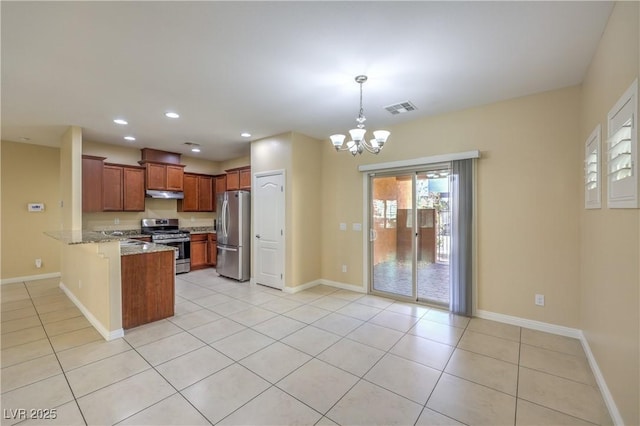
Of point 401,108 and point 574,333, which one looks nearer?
point 574,333

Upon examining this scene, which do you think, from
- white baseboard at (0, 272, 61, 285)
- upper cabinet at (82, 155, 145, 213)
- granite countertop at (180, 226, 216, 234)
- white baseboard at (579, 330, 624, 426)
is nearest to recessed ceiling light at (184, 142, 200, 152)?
upper cabinet at (82, 155, 145, 213)

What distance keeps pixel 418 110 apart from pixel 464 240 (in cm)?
185

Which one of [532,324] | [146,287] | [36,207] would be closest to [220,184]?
[36,207]

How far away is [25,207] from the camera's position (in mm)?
5270

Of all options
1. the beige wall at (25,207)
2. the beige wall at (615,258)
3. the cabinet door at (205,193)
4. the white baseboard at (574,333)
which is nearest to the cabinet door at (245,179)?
the cabinet door at (205,193)

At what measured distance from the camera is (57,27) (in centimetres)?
201

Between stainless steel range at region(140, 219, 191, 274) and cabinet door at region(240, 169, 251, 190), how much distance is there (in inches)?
68.7

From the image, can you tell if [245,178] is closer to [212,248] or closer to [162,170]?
[162,170]

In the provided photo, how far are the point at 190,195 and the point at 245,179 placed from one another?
1738 millimetres

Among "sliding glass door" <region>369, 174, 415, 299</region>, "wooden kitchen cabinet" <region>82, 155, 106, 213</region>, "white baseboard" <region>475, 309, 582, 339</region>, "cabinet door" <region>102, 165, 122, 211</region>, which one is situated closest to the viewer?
"white baseboard" <region>475, 309, 582, 339</region>

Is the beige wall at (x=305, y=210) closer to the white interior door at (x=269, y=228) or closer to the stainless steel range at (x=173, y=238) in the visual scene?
the white interior door at (x=269, y=228)

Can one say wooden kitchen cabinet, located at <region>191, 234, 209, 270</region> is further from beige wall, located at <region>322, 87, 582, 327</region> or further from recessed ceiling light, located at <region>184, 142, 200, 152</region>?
beige wall, located at <region>322, 87, 582, 327</region>

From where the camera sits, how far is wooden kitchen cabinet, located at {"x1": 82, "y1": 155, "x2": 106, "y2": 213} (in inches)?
195

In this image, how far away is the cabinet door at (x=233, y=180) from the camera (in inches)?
240
